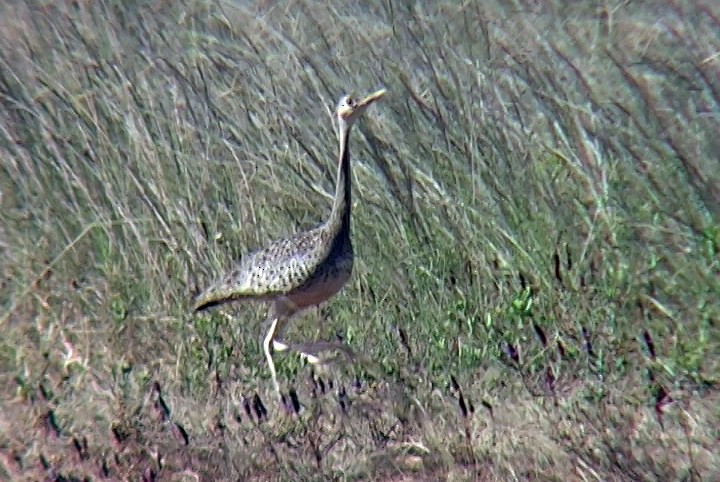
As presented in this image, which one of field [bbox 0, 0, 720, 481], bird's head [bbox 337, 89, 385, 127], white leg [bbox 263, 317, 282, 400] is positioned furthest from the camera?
bird's head [bbox 337, 89, 385, 127]

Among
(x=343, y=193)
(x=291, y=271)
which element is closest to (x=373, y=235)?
(x=343, y=193)

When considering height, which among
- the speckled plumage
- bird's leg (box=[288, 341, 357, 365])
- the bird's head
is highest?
the bird's head

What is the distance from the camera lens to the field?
4855 millimetres

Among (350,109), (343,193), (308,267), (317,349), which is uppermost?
(350,109)

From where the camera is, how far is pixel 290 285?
563 cm

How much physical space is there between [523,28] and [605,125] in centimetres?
80

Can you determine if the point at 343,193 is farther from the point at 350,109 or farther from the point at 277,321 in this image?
the point at 277,321

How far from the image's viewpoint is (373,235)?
600 centimetres

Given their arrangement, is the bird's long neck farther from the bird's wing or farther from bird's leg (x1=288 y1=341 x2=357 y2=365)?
bird's leg (x1=288 y1=341 x2=357 y2=365)

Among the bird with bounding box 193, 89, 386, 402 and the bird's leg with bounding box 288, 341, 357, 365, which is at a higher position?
the bird with bounding box 193, 89, 386, 402

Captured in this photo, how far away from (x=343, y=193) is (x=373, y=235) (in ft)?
1.35

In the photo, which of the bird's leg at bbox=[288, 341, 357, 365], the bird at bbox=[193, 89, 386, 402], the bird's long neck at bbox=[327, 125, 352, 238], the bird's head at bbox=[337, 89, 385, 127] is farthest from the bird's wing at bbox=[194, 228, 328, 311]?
the bird's head at bbox=[337, 89, 385, 127]

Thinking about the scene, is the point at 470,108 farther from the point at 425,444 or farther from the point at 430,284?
the point at 425,444

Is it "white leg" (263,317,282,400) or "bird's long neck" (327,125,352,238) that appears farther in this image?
"bird's long neck" (327,125,352,238)
